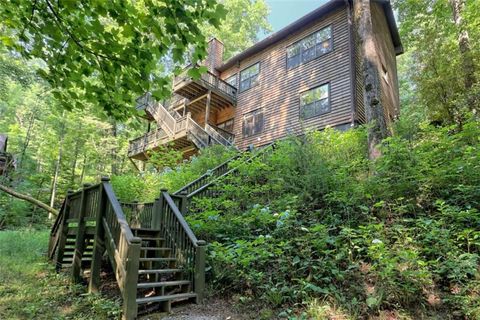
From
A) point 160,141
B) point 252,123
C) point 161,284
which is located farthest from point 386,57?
point 161,284

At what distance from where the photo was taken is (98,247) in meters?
4.88

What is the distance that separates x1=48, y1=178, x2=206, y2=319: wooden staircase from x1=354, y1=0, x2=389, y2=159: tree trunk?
4.55m

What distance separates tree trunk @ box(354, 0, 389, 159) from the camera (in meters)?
6.88

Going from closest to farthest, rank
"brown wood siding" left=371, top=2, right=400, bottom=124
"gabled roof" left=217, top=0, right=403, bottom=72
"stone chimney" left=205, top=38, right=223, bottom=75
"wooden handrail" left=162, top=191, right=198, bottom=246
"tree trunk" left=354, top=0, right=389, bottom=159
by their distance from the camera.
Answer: "wooden handrail" left=162, top=191, right=198, bottom=246 < "tree trunk" left=354, top=0, right=389, bottom=159 < "gabled roof" left=217, top=0, right=403, bottom=72 < "brown wood siding" left=371, top=2, right=400, bottom=124 < "stone chimney" left=205, top=38, right=223, bottom=75

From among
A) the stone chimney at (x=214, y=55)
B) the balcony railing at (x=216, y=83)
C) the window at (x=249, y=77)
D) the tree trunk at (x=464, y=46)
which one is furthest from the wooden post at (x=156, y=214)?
the stone chimney at (x=214, y=55)

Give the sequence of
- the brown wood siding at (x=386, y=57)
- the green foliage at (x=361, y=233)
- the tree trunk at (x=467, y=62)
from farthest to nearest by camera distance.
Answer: the brown wood siding at (x=386, y=57), the tree trunk at (x=467, y=62), the green foliage at (x=361, y=233)

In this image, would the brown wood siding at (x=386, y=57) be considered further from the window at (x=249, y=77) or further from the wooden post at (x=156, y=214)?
the wooden post at (x=156, y=214)

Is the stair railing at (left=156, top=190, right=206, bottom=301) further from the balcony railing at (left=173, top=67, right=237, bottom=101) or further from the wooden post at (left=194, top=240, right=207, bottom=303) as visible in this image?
the balcony railing at (left=173, top=67, right=237, bottom=101)

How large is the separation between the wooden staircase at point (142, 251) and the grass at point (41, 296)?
1.04 ft

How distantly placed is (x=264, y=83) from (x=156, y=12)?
12.6 m

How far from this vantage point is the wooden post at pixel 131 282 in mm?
3615

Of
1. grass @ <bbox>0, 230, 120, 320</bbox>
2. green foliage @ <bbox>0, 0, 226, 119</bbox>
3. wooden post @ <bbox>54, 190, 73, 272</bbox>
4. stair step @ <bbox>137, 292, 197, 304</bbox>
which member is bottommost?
grass @ <bbox>0, 230, 120, 320</bbox>

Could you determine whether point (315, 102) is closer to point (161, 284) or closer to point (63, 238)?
point (63, 238)

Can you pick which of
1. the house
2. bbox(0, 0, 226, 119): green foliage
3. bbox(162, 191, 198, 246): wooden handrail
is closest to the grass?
bbox(162, 191, 198, 246): wooden handrail
